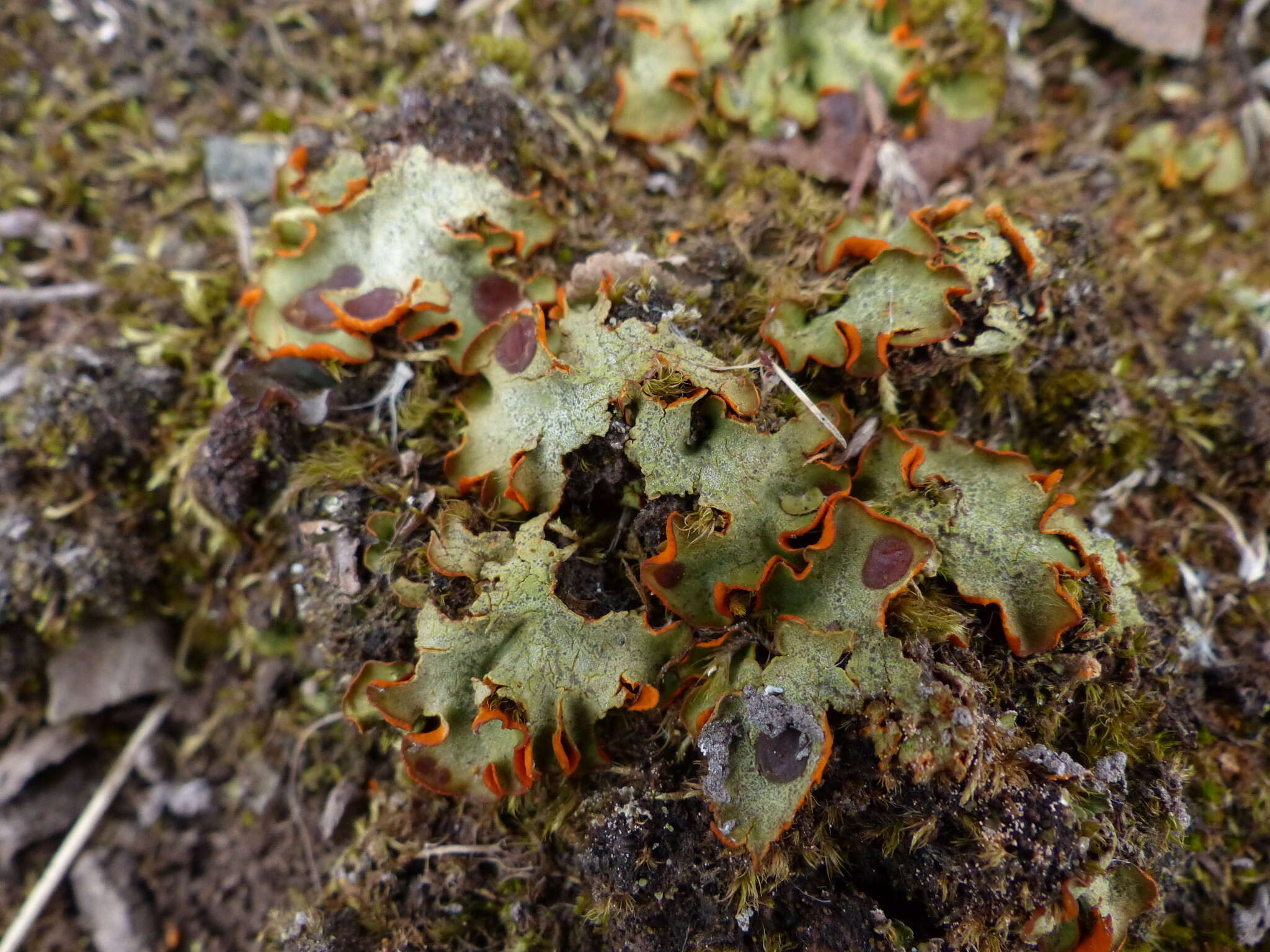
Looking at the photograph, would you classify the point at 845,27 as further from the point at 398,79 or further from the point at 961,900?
the point at 961,900

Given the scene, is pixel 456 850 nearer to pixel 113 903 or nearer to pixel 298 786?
pixel 298 786

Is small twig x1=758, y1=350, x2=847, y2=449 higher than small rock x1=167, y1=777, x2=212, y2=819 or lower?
higher

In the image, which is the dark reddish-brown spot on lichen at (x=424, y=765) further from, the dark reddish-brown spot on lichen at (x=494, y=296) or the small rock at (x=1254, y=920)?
the small rock at (x=1254, y=920)

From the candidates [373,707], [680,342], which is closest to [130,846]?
[373,707]

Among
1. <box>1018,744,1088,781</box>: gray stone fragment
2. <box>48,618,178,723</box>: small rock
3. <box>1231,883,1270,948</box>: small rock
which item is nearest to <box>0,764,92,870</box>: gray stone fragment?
<box>48,618,178,723</box>: small rock

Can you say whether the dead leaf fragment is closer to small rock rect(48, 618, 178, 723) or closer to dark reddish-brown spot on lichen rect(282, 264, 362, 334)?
dark reddish-brown spot on lichen rect(282, 264, 362, 334)

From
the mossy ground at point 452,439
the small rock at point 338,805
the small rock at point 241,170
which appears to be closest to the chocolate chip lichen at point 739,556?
the mossy ground at point 452,439

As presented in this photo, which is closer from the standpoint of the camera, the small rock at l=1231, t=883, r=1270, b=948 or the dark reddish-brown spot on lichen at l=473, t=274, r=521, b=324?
the small rock at l=1231, t=883, r=1270, b=948

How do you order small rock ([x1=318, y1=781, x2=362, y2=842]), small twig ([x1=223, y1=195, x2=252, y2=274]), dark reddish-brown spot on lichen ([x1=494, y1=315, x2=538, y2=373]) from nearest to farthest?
1. dark reddish-brown spot on lichen ([x1=494, y1=315, x2=538, y2=373])
2. small rock ([x1=318, y1=781, x2=362, y2=842])
3. small twig ([x1=223, y1=195, x2=252, y2=274])
